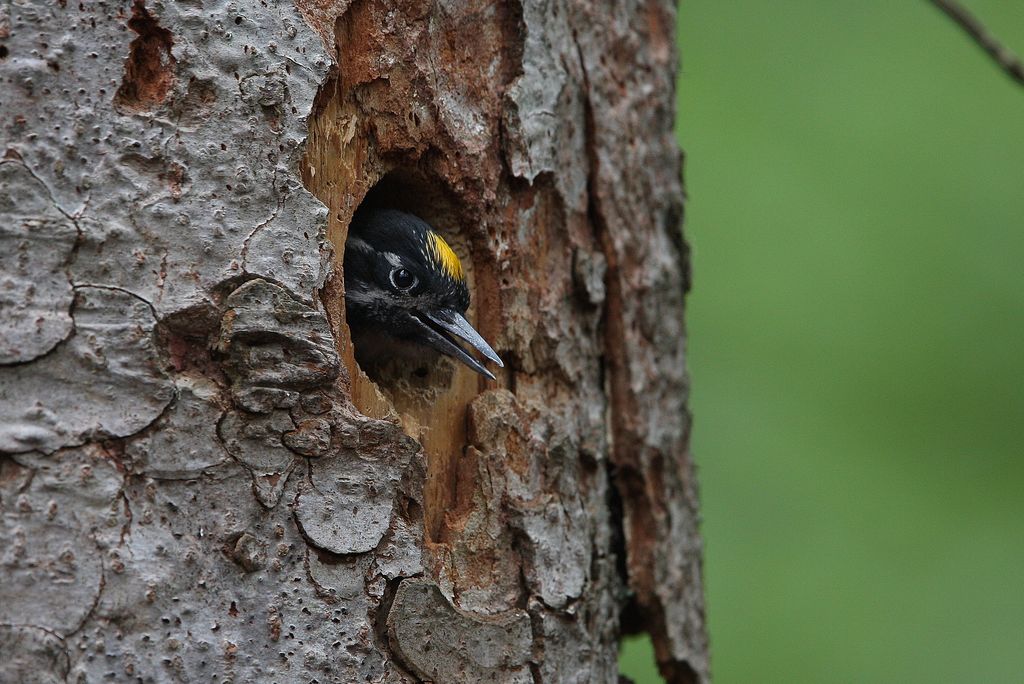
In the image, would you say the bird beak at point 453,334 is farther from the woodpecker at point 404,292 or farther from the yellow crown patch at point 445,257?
the yellow crown patch at point 445,257

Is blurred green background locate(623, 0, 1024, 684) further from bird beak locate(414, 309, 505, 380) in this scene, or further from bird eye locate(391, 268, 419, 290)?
bird beak locate(414, 309, 505, 380)

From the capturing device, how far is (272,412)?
101 inches

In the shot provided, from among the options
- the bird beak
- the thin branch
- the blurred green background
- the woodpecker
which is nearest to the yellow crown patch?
the woodpecker

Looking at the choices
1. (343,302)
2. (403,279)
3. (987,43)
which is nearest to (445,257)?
(403,279)

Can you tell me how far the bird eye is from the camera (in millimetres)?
3742

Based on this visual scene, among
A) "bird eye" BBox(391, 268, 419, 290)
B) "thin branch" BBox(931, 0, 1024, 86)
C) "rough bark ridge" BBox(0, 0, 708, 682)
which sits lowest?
"rough bark ridge" BBox(0, 0, 708, 682)

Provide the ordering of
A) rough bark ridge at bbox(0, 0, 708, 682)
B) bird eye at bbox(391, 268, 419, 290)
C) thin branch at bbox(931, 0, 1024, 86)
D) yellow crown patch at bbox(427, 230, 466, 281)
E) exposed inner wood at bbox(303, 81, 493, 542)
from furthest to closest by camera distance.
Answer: bird eye at bbox(391, 268, 419, 290) < yellow crown patch at bbox(427, 230, 466, 281) < thin branch at bbox(931, 0, 1024, 86) < exposed inner wood at bbox(303, 81, 493, 542) < rough bark ridge at bbox(0, 0, 708, 682)

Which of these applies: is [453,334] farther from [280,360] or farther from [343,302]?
[280,360]

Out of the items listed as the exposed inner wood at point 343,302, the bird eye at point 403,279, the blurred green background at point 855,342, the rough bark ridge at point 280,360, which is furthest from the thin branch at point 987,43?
the blurred green background at point 855,342

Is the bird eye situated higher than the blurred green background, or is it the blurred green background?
the blurred green background

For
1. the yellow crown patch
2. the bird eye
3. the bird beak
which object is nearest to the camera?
the bird beak

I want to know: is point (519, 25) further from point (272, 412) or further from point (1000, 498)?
point (1000, 498)

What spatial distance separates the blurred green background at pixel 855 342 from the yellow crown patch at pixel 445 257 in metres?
2.76

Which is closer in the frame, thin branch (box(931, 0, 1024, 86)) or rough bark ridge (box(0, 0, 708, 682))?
rough bark ridge (box(0, 0, 708, 682))
